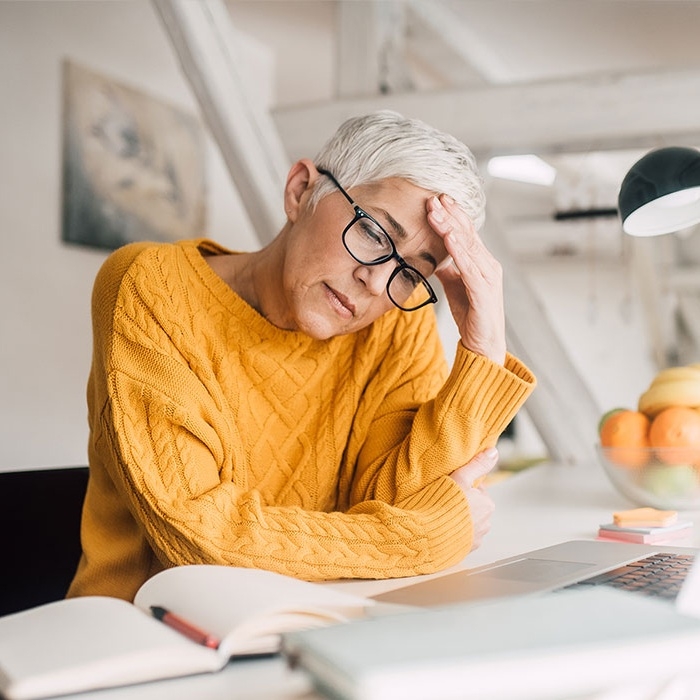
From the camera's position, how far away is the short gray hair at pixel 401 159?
4.29ft

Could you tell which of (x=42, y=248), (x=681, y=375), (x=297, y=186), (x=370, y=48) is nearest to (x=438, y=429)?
(x=297, y=186)

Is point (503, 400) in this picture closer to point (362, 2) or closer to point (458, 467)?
point (458, 467)

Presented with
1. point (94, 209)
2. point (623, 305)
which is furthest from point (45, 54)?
point (623, 305)

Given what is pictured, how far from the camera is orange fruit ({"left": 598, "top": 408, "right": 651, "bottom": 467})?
1.67m

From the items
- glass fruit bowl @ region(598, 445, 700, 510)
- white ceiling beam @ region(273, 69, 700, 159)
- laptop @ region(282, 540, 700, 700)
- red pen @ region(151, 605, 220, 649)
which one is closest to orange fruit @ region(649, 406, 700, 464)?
glass fruit bowl @ region(598, 445, 700, 510)

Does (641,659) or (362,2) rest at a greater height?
(362,2)

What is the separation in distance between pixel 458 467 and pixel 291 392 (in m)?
0.32

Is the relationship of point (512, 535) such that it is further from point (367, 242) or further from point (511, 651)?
point (511, 651)

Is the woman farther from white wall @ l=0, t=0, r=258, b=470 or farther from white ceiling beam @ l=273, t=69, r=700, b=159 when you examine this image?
white wall @ l=0, t=0, r=258, b=470

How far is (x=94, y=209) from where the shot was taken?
2826mm

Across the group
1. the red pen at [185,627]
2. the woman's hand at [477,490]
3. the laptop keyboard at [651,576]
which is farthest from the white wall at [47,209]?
the red pen at [185,627]

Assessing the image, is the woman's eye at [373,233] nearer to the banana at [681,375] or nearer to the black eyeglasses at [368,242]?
the black eyeglasses at [368,242]

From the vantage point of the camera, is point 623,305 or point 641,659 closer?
point 641,659

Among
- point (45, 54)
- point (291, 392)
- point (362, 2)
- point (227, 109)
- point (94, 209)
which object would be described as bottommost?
point (291, 392)
